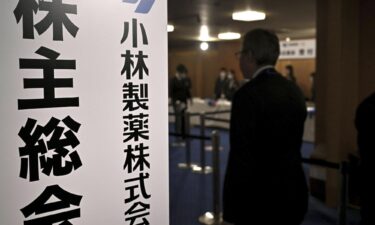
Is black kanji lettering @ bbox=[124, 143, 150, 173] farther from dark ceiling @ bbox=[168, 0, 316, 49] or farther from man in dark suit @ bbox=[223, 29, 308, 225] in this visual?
dark ceiling @ bbox=[168, 0, 316, 49]

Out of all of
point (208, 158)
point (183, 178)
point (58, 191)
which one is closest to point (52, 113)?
point (58, 191)

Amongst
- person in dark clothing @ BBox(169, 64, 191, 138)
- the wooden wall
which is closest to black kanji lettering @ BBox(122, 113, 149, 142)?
person in dark clothing @ BBox(169, 64, 191, 138)

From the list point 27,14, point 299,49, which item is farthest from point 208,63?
point 27,14

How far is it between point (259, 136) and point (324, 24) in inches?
139

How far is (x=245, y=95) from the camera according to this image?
1.79 metres

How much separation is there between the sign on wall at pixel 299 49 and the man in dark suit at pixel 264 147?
11689mm

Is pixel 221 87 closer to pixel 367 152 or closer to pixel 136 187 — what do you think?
pixel 367 152

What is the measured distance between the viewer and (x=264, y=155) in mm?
1801

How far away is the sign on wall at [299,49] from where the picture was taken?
42.7 feet

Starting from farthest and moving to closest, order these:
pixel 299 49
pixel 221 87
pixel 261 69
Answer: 1. pixel 299 49
2. pixel 221 87
3. pixel 261 69

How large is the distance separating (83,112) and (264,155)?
2.72ft

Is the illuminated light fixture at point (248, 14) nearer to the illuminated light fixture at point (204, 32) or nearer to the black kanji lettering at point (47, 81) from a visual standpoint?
the illuminated light fixture at point (204, 32)

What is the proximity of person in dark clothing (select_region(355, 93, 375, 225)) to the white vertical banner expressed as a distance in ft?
3.51

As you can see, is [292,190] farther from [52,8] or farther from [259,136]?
[52,8]
